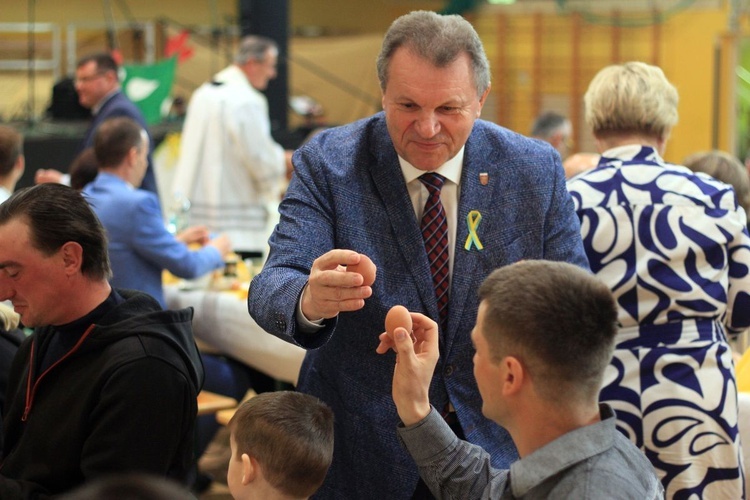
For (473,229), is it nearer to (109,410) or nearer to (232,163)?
(109,410)

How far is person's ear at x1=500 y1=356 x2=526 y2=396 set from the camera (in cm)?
143

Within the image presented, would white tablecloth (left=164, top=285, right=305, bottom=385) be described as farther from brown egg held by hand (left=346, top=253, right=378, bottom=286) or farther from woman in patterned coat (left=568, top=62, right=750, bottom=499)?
brown egg held by hand (left=346, top=253, right=378, bottom=286)

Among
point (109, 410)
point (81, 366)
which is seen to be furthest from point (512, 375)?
point (81, 366)

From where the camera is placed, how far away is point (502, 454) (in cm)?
193

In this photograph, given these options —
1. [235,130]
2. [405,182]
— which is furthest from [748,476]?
[235,130]

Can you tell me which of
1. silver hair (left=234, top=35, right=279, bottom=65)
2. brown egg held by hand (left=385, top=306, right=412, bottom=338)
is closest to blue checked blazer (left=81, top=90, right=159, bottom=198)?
silver hair (left=234, top=35, right=279, bottom=65)

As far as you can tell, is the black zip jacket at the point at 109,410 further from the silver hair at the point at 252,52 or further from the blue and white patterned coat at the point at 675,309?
the silver hair at the point at 252,52

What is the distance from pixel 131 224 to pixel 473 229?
2.21 m

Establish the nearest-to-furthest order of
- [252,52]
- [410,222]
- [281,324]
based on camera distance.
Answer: [281,324] → [410,222] → [252,52]

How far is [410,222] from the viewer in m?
1.88

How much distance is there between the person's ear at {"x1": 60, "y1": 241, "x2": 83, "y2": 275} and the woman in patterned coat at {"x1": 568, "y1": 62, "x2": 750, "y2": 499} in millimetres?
1202

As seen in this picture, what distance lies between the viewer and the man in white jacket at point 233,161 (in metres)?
6.17

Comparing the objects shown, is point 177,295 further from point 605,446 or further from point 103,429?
point 605,446

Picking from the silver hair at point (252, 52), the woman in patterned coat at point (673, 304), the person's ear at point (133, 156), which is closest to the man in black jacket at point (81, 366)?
Answer: the woman in patterned coat at point (673, 304)
